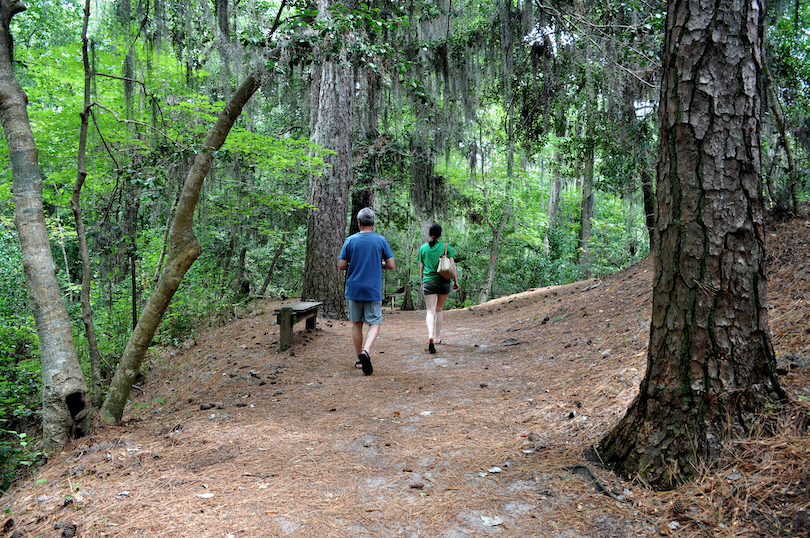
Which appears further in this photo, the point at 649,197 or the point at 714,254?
the point at 649,197

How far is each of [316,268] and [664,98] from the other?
20.6 feet

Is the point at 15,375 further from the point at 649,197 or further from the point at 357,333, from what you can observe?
the point at 649,197

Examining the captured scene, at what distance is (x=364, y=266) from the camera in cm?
495

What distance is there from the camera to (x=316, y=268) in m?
7.82

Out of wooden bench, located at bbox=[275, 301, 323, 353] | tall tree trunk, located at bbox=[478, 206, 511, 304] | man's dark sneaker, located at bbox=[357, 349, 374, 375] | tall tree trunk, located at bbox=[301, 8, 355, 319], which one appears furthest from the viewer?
tall tree trunk, located at bbox=[478, 206, 511, 304]

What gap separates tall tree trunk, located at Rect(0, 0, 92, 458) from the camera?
3.18m

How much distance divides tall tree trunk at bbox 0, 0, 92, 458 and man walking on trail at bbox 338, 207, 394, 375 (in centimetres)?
252

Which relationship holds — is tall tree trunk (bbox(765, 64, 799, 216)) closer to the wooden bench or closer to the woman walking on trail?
the woman walking on trail

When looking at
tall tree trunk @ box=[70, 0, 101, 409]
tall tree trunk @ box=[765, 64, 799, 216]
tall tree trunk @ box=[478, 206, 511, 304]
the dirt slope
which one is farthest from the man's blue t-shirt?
tall tree trunk @ box=[478, 206, 511, 304]

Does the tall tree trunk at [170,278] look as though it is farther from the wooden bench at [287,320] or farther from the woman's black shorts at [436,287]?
the woman's black shorts at [436,287]

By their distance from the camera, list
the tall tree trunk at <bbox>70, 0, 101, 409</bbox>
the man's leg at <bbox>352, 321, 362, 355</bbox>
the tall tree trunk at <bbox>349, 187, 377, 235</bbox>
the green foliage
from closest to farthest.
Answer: the green foliage
the tall tree trunk at <bbox>70, 0, 101, 409</bbox>
the man's leg at <bbox>352, 321, 362, 355</bbox>
the tall tree trunk at <bbox>349, 187, 377, 235</bbox>

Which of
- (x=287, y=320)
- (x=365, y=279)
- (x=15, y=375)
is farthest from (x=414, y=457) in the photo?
(x=15, y=375)

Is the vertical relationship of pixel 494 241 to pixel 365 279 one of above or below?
above

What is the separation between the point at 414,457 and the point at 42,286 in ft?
9.64
